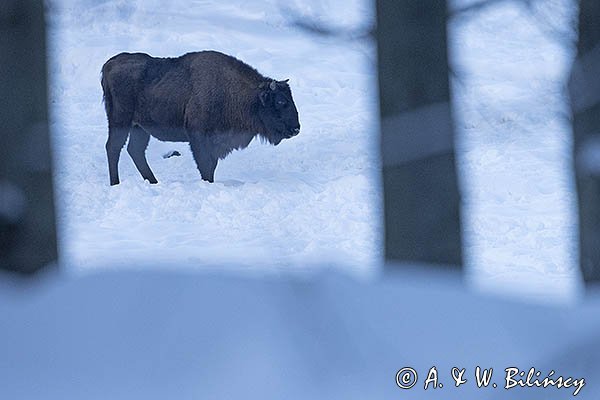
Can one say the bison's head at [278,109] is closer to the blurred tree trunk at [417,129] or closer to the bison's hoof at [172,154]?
the bison's hoof at [172,154]

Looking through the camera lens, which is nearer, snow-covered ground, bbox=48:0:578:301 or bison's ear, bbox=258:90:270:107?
snow-covered ground, bbox=48:0:578:301

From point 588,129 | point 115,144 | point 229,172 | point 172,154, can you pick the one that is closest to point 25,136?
point 588,129

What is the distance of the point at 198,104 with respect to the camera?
12156mm

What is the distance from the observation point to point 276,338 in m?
3.05

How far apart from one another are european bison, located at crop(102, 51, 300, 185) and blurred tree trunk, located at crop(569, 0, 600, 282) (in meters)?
7.20

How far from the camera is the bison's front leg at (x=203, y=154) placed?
39.8 feet

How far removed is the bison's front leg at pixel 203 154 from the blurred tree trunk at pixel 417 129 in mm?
7645

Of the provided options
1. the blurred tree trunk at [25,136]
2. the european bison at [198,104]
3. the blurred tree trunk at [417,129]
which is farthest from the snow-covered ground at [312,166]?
the european bison at [198,104]

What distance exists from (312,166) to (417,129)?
31.7 feet

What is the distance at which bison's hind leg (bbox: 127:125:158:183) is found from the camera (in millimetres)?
12500

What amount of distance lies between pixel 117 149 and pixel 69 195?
42.8 inches

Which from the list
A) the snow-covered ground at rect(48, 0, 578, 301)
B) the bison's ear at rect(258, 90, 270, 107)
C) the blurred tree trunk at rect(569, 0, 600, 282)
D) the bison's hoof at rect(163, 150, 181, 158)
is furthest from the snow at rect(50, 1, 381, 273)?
the blurred tree trunk at rect(569, 0, 600, 282)

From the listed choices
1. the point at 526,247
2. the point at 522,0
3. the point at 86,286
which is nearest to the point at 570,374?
the point at 86,286

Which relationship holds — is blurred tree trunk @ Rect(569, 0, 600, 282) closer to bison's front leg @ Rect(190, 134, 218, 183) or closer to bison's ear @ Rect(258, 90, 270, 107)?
bison's ear @ Rect(258, 90, 270, 107)
